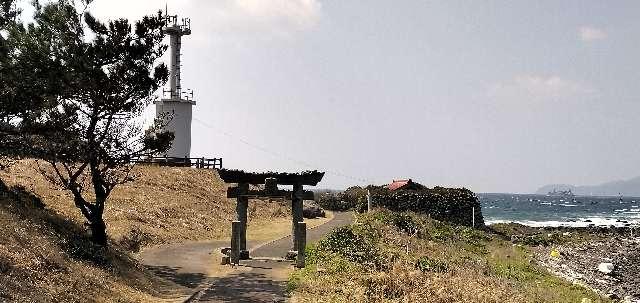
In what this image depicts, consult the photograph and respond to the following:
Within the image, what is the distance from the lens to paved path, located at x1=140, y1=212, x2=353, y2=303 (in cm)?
1552

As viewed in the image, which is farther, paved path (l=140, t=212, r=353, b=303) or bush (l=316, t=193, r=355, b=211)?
bush (l=316, t=193, r=355, b=211)

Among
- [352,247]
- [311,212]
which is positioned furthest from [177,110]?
[352,247]

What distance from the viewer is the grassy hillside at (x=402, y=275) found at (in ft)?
49.0

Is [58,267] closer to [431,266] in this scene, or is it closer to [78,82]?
[78,82]

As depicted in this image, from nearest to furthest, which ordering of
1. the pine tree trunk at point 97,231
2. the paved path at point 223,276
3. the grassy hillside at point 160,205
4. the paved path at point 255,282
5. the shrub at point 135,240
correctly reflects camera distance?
the paved path at point 255,282 → the paved path at point 223,276 → the pine tree trunk at point 97,231 → the shrub at point 135,240 → the grassy hillside at point 160,205

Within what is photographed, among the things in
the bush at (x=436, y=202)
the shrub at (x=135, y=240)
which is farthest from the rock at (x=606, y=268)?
the shrub at (x=135, y=240)

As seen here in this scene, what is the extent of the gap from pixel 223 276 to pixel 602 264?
29107 mm

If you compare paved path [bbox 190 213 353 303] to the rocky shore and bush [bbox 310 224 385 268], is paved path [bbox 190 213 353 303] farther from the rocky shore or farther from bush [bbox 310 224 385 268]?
the rocky shore

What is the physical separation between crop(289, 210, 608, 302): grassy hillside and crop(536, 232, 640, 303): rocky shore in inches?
97.6

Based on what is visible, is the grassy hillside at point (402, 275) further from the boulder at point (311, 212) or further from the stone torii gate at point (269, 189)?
the boulder at point (311, 212)

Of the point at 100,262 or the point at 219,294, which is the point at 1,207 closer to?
the point at 100,262

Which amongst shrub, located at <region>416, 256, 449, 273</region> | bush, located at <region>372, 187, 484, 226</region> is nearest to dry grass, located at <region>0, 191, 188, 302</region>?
shrub, located at <region>416, 256, 449, 273</region>

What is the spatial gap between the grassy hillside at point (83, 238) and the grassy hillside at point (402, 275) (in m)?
4.59

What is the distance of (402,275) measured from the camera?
1616 centimetres
